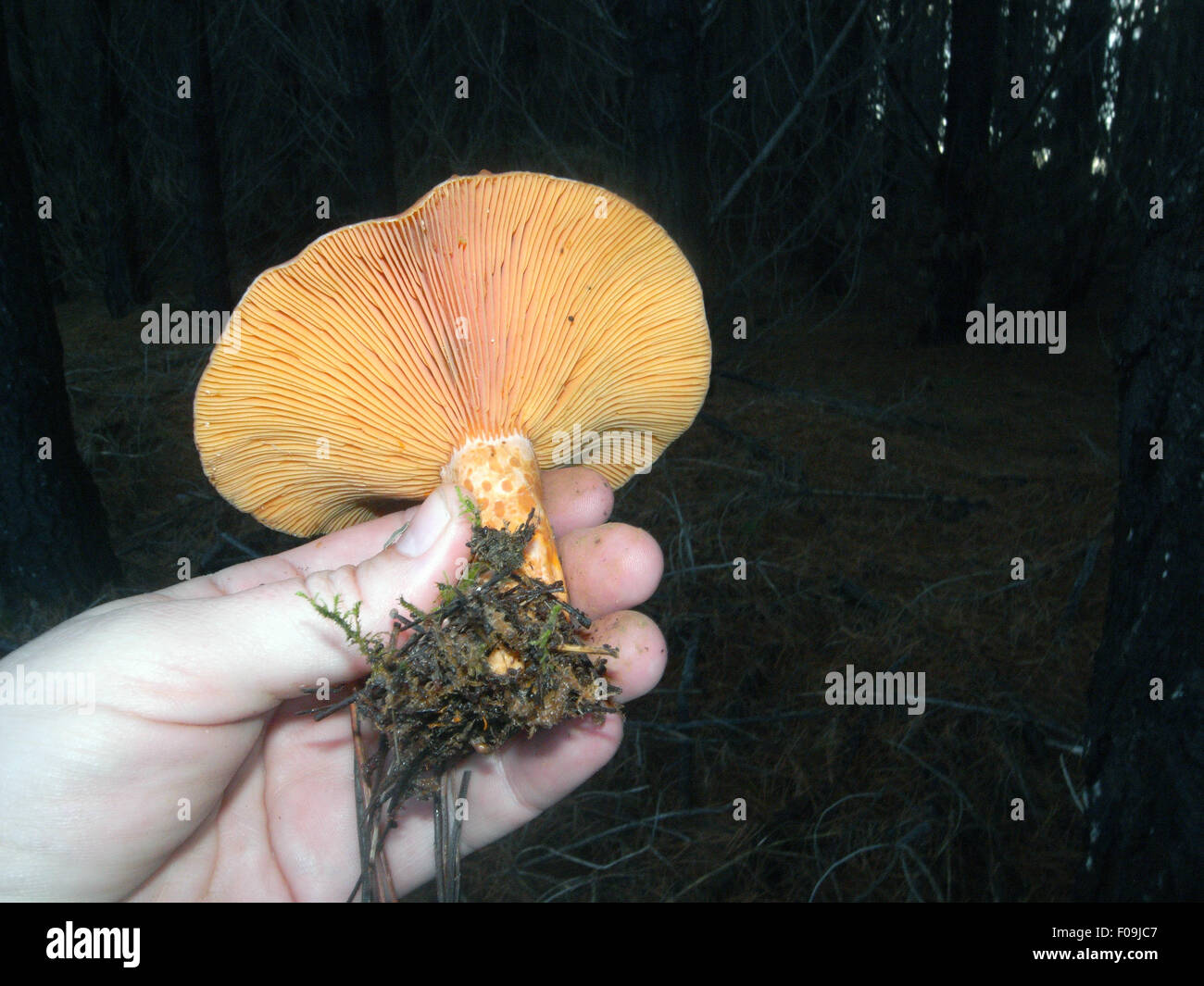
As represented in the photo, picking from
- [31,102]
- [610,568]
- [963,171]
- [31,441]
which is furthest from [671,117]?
[31,102]

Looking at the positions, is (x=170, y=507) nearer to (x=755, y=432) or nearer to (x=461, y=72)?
(x=755, y=432)

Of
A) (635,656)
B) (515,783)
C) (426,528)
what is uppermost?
(426,528)

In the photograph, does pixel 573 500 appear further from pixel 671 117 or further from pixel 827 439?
pixel 827 439

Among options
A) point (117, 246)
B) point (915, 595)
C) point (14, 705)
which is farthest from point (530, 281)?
point (117, 246)

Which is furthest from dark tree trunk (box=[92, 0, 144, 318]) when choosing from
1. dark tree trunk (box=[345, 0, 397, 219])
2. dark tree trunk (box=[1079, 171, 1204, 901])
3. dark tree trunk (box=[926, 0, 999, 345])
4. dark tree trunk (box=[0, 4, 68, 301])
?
dark tree trunk (box=[1079, 171, 1204, 901])

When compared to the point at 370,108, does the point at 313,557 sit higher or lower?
lower

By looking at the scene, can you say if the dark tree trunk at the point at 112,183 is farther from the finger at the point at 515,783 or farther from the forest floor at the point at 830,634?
the finger at the point at 515,783
